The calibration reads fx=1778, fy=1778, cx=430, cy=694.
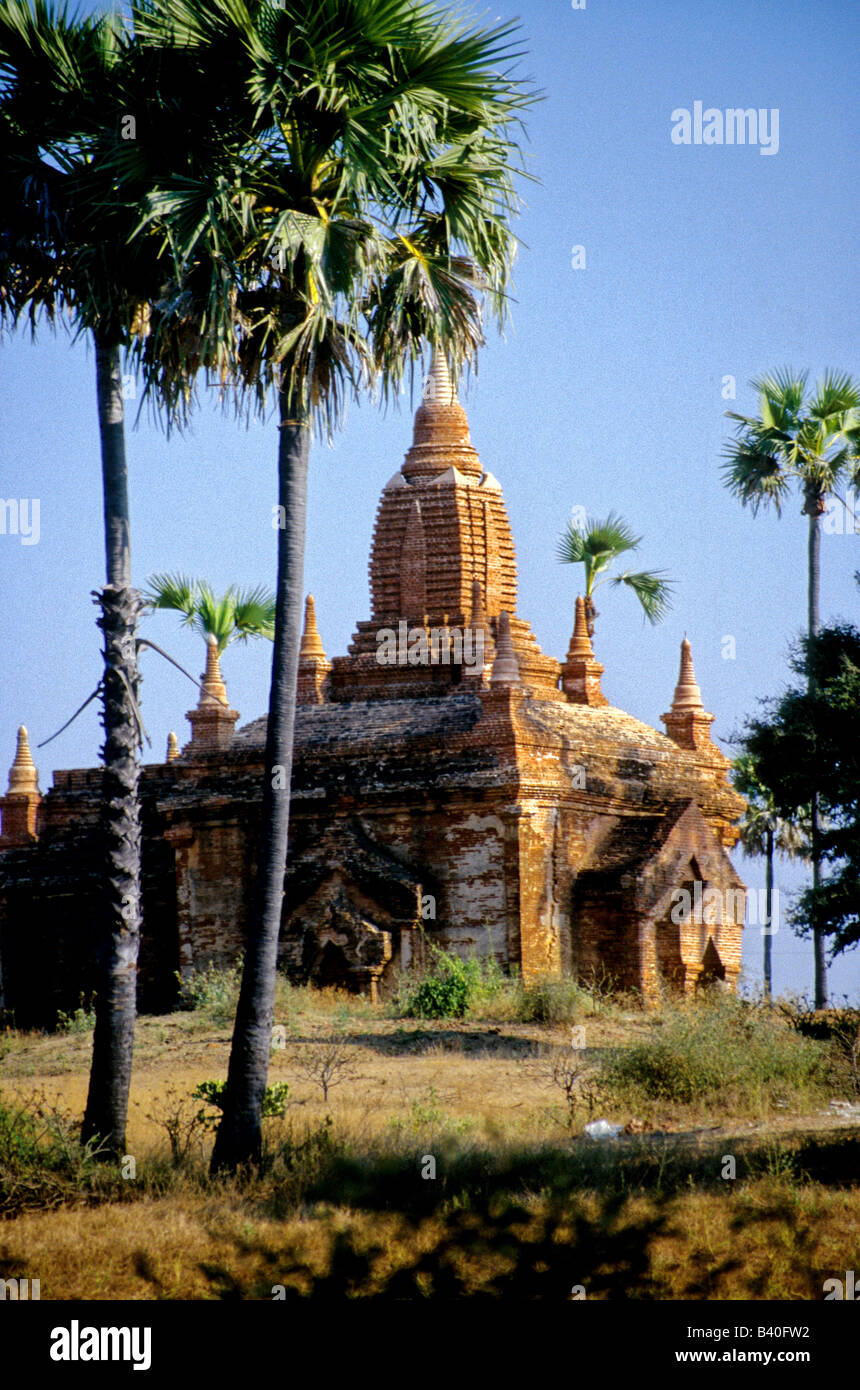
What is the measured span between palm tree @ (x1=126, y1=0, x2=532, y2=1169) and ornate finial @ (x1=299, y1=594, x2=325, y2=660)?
16200 mm

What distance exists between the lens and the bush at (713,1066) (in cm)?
1980

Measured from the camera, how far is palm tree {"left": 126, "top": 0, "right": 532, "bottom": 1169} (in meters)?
15.8

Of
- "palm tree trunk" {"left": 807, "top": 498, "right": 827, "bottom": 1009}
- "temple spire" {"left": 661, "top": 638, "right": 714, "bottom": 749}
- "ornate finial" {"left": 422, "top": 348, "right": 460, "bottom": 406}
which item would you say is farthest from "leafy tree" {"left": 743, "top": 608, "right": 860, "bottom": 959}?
"ornate finial" {"left": 422, "top": 348, "right": 460, "bottom": 406}

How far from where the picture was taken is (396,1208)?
1545 centimetres

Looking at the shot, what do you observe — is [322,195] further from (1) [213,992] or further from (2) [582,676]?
(2) [582,676]

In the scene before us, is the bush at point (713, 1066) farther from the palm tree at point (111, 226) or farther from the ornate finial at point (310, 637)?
the ornate finial at point (310, 637)

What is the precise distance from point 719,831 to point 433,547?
758 centimetres

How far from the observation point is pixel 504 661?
2941 centimetres

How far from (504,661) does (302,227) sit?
46.1ft

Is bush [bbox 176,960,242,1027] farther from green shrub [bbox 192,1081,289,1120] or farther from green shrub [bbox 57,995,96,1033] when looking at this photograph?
green shrub [bbox 192,1081,289,1120]

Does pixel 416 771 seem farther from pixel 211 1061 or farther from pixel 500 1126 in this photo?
pixel 500 1126

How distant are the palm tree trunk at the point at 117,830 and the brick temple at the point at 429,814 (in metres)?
12.5

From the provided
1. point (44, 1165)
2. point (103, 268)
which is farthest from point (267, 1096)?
point (103, 268)
